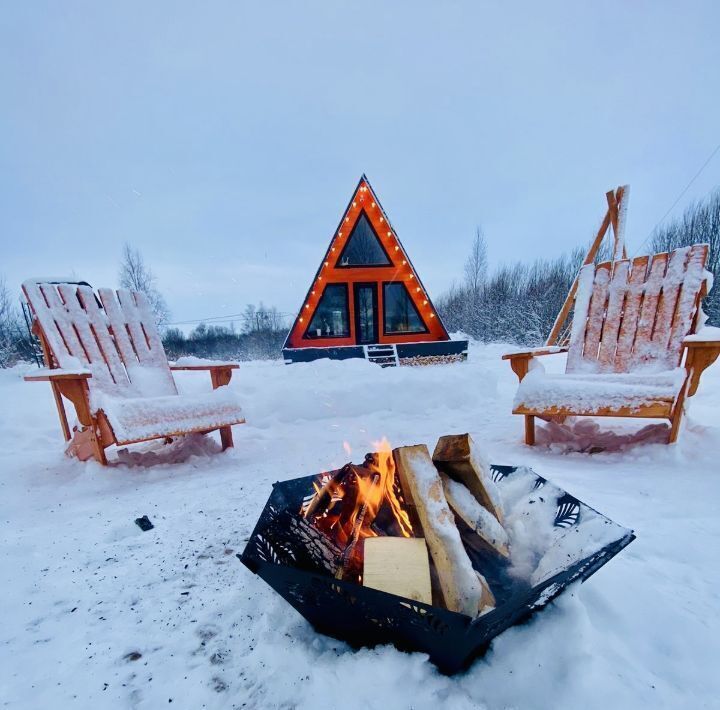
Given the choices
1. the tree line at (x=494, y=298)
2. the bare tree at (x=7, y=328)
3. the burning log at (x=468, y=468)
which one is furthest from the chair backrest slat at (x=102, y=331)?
the bare tree at (x=7, y=328)

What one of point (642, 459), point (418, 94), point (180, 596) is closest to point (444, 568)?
point (180, 596)

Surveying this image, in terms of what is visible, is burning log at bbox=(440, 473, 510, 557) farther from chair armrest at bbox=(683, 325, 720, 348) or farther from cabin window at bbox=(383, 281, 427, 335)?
cabin window at bbox=(383, 281, 427, 335)

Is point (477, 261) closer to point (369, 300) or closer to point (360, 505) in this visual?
point (369, 300)

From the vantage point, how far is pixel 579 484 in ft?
6.88

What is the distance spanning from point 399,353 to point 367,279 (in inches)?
72.3

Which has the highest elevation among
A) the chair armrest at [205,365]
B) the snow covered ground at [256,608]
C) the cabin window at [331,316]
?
the cabin window at [331,316]

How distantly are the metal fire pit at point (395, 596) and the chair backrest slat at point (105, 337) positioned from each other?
2556 mm

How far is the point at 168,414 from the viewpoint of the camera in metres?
2.68

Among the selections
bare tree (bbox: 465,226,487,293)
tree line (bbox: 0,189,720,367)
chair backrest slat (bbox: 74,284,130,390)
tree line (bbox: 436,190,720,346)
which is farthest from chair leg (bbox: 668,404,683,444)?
bare tree (bbox: 465,226,487,293)

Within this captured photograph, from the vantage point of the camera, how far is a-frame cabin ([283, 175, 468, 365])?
7.39m

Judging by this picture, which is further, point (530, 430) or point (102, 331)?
point (102, 331)

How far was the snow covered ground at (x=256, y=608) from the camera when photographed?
912mm

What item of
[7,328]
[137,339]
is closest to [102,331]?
[137,339]

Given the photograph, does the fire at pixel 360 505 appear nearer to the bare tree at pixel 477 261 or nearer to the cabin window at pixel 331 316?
the cabin window at pixel 331 316
